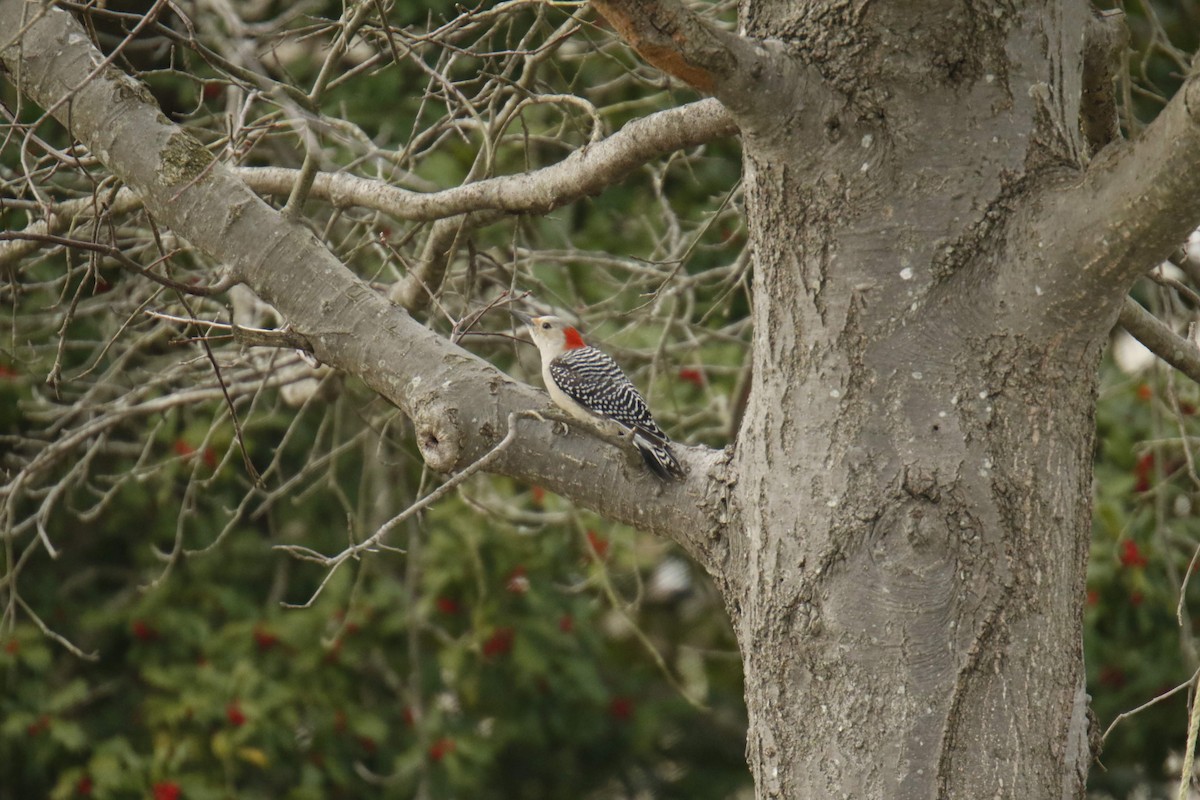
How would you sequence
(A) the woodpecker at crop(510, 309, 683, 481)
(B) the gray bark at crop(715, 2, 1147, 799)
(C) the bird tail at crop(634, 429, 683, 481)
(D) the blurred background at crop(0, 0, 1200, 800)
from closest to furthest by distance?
(B) the gray bark at crop(715, 2, 1147, 799)
(C) the bird tail at crop(634, 429, 683, 481)
(A) the woodpecker at crop(510, 309, 683, 481)
(D) the blurred background at crop(0, 0, 1200, 800)

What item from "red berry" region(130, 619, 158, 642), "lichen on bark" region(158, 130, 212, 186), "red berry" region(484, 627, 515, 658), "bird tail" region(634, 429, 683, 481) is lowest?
"red berry" region(130, 619, 158, 642)

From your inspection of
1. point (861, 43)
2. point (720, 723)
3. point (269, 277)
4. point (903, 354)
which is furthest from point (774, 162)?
point (720, 723)

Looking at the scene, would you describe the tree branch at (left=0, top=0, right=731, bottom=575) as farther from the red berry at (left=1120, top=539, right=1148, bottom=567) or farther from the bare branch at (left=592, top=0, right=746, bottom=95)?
the red berry at (left=1120, top=539, right=1148, bottom=567)

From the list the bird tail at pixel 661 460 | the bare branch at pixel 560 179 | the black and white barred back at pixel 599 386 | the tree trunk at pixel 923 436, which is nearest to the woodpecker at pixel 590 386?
the black and white barred back at pixel 599 386

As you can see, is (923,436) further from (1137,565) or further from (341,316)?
(1137,565)

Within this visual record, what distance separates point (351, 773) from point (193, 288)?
4515mm

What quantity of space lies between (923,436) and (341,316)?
1276mm

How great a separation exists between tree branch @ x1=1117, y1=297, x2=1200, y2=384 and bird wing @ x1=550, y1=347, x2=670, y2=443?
6.16ft

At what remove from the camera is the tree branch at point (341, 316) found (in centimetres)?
256

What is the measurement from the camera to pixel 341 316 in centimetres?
275

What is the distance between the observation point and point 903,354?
223 cm

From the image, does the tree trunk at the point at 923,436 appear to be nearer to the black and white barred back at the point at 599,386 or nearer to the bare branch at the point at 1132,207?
the bare branch at the point at 1132,207

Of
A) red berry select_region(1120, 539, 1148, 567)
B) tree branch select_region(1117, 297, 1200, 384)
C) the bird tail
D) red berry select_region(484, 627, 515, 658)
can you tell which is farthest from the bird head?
tree branch select_region(1117, 297, 1200, 384)

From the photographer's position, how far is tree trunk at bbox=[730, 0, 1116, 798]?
2160 millimetres
